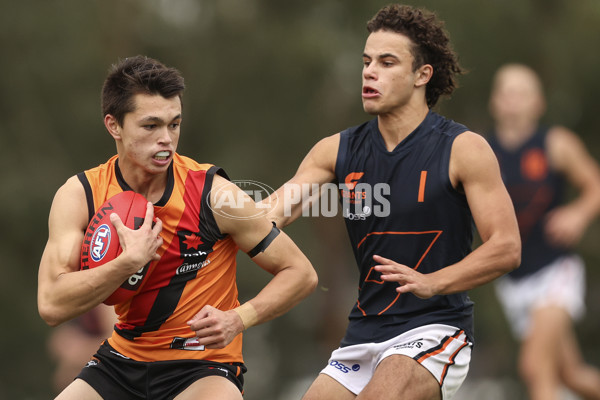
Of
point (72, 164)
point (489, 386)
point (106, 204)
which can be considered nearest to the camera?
point (106, 204)

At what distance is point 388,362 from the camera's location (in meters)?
5.65

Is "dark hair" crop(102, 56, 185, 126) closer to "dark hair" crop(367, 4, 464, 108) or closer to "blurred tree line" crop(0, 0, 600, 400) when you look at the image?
"dark hair" crop(367, 4, 464, 108)

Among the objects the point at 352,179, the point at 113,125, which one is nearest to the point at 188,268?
the point at 113,125

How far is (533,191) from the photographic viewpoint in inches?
408

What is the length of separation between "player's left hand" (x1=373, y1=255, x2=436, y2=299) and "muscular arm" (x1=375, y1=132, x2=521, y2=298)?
28 millimetres

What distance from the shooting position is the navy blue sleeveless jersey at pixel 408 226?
5.93m

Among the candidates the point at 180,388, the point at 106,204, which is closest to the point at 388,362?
the point at 180,388

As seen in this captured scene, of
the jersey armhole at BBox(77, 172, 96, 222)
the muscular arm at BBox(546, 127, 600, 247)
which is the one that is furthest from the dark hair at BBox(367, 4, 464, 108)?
the muscular arm at BBox(546, 127, 600, 247)

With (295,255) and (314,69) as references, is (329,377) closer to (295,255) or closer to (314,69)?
(295,255)

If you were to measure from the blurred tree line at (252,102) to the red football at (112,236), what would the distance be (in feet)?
37.1

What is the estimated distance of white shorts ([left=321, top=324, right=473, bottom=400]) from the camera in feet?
18.6

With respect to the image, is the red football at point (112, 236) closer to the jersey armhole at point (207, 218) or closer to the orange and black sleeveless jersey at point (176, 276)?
the orange and black sleeveless jersey at point (176, 276)

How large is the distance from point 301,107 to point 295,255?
1227 cm

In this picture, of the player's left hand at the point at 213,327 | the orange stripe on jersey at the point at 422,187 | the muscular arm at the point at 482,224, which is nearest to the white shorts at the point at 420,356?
the muscular arm at the point at 482,224
